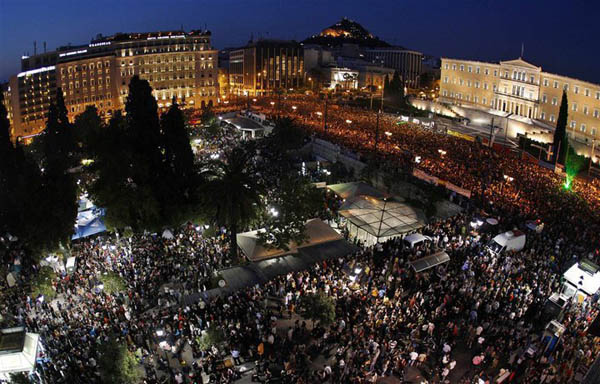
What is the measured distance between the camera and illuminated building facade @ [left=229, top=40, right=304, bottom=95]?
403ft

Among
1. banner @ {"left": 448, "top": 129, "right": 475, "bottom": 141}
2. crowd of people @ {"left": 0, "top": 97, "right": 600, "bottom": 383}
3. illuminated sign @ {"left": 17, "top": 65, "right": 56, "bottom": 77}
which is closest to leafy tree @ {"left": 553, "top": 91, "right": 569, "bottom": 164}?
banner @ {"left": 448, "top": 129, "right": 475, "bottom": 141}

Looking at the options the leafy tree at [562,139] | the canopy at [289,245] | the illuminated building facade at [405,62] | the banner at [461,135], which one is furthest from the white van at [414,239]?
the illuminated building facade at [405,62]

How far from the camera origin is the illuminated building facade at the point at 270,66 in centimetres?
12281

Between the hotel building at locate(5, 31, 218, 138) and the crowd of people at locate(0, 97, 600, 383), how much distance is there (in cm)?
7023

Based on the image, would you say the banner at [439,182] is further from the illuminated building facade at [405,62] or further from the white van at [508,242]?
the illuminated building facade at [405,62]

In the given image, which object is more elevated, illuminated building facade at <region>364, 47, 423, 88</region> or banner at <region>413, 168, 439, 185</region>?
illuminated building facade at <region>364, 47, 423, 88</region>

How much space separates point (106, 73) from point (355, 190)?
248ft

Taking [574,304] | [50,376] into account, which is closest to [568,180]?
[574,304]

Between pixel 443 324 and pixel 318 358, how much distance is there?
16.8 feet

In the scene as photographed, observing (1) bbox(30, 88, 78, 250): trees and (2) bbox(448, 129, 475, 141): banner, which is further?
(2) bbox(448, 129, 475, 141): banner

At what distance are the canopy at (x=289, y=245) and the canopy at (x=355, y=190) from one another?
5331mm

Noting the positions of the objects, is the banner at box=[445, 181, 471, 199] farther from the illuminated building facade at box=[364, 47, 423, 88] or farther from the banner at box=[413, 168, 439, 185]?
the illuminated building facade at box=[364, 47, 423, 88]

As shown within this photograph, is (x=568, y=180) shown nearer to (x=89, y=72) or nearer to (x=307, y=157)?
(x=307, y=157)

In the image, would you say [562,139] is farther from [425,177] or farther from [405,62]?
[405,62]
